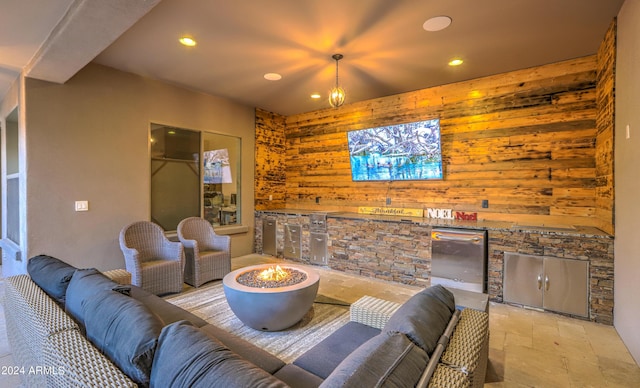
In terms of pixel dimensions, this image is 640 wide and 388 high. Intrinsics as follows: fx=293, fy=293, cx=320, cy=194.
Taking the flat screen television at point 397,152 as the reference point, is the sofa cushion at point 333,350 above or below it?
below

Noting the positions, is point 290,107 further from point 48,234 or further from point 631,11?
point 631,11

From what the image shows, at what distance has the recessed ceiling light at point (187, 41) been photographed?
3182 millimetres

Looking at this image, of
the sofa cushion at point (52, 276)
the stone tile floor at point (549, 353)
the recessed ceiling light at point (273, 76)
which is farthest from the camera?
the recessed ceiling light at point (273, 76)

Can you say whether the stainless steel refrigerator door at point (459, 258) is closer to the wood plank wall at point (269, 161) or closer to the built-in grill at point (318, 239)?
the built-in grill at point (318, 239)

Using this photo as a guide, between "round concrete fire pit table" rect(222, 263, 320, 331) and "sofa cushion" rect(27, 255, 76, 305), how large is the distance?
1136mm

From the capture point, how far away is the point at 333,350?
1723mm

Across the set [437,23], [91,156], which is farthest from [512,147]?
[91,156]

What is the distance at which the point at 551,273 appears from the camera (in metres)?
3.28

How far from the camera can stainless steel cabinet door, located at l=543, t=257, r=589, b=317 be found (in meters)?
3.12

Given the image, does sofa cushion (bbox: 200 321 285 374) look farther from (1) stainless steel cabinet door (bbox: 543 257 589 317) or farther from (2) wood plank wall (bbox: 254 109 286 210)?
(2) wood plank wall (bbox: 254 109 286 210)

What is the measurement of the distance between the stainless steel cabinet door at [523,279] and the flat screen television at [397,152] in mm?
1646

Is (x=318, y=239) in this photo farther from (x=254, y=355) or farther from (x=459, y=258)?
(x=254, y=355)

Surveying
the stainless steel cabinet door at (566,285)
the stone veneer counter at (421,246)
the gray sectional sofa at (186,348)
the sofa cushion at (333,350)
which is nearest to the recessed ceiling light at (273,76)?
the stone veneer counter at (421,246)

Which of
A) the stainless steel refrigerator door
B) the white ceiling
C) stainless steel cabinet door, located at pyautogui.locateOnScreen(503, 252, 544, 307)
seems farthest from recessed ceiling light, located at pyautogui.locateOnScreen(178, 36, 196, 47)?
stainless steel cabinet door, located at pyautogui.locateOnScreen(503, 252, 544, 307)
